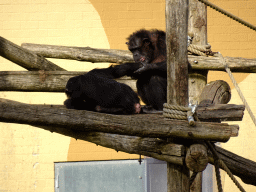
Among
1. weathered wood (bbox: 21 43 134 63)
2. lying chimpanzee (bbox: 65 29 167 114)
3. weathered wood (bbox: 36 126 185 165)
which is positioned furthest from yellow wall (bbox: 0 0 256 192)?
weathered wood (bbox: 36 126 185 165)

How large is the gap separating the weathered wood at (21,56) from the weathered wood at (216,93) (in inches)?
61.6

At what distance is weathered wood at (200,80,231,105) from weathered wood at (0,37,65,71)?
1.56 meters

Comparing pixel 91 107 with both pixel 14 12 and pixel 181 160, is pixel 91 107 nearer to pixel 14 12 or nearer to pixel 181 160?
pixel 181 160

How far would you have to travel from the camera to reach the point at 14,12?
522 cm

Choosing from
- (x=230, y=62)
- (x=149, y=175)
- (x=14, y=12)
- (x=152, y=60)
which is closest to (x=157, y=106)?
(x=152, y=60)

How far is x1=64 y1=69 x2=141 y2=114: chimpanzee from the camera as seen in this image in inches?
107

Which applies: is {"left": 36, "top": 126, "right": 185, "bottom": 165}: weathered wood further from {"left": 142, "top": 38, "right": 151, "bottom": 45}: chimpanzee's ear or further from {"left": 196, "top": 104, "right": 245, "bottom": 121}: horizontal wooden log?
{"left": 142, "top": 38, "right": 151, "bottom": 45}: chimpanzee's ear

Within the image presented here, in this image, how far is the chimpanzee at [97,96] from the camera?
2721 mm

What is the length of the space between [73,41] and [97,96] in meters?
2.65

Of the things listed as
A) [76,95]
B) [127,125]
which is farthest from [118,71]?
[127,125]

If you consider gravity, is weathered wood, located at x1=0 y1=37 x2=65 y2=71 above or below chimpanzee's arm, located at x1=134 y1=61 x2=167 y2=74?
above

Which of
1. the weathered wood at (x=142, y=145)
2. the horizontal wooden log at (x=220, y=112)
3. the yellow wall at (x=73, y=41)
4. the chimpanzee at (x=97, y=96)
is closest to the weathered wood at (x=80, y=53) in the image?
the chimpanzee at (x=97, y=96)

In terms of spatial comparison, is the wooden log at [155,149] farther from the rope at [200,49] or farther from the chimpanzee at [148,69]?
the rope at [200,49]

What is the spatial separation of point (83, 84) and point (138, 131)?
2.94ft
